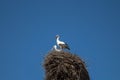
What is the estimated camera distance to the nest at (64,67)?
2128 cm

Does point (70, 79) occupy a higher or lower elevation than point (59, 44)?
lower

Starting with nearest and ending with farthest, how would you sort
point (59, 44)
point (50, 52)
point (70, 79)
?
point (70, 79) → point (50, 52) → point (59, 44)

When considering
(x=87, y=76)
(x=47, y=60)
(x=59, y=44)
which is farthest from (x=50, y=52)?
(x=59, y=44)

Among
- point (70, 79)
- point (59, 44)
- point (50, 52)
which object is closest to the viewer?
point (70, 79)

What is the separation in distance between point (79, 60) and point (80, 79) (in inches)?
46.7

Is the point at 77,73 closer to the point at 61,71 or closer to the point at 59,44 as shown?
the point at 61,71

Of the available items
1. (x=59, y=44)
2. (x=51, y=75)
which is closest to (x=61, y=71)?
(x=51, y=75)

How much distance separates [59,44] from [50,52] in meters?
3.69

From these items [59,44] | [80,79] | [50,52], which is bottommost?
[80,79]

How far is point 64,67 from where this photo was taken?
70.2ft

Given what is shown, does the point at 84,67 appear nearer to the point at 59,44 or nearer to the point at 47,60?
the point at 47,60

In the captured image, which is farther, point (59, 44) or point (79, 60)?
point (59, 44)

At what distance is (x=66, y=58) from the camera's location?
2206 centimetres

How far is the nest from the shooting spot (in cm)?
2128
